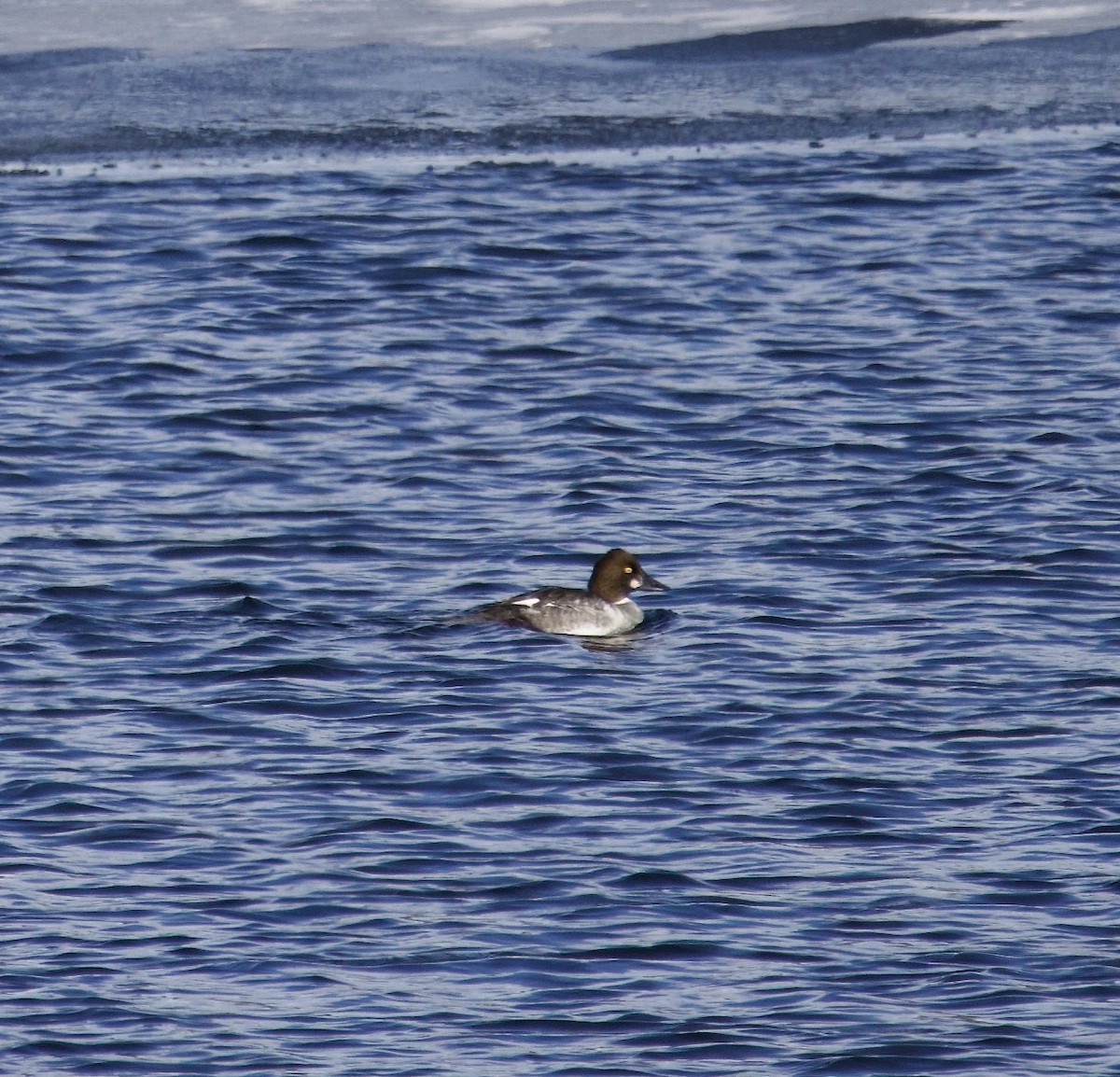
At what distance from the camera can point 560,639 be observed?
10148mm

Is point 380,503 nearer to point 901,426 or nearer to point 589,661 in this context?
point 589,661

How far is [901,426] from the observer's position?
41.3 ft

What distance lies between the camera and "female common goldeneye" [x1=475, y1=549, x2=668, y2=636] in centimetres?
999

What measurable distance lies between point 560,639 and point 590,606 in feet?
0.61

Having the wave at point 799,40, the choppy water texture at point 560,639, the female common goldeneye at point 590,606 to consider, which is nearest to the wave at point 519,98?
the wave at point 799,40

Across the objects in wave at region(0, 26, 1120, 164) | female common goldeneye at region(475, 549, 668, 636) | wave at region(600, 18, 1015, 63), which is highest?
wave at region(600, 18, 1015, 63)

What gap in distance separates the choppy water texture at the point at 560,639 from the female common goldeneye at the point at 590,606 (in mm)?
105

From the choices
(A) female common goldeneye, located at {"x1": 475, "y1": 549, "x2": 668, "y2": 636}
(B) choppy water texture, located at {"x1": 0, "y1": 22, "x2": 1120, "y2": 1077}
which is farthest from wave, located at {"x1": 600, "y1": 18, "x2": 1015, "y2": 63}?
(A) female common goldeneye, located at {"x1": 475, "y1": 549, "x2": 668, "y2": 636}

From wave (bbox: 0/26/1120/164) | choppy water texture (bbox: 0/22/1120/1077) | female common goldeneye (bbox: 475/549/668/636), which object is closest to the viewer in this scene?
choppy water texture (bbox: 0/22/1120/1077)

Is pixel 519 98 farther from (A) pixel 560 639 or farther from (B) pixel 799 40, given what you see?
(A) pixel 560 639

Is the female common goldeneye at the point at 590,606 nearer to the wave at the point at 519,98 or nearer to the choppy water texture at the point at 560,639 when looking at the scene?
the choppy water texture at the point at 560,639

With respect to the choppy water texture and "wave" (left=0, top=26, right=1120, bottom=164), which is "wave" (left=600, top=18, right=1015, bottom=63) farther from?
the choppy water texture

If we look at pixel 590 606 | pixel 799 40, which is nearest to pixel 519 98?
pixel 799 40

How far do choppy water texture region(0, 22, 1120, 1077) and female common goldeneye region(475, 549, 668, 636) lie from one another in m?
0.10
